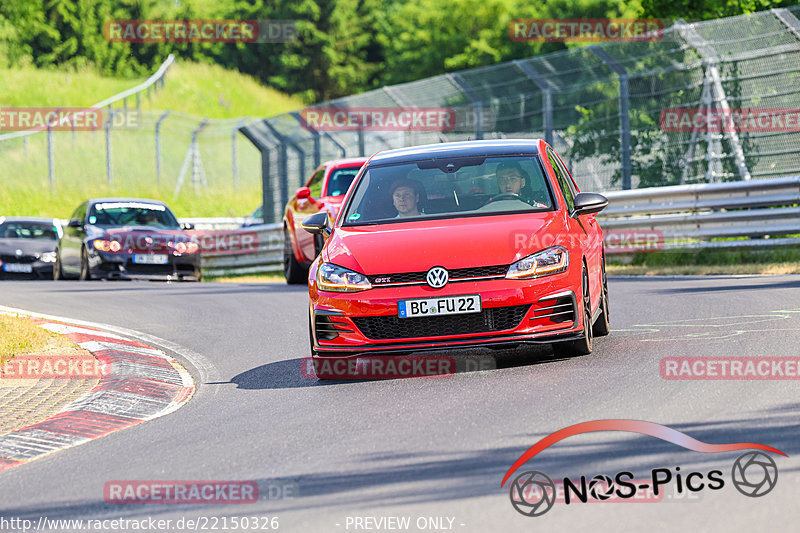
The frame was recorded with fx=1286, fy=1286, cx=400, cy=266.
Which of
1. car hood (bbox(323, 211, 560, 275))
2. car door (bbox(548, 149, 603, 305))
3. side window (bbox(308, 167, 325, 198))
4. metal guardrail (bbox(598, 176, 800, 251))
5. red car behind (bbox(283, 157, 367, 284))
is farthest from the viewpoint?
side window (bbox(308, 167, 325, 198))

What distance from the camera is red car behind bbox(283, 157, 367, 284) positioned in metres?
17.7

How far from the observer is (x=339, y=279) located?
875 cm

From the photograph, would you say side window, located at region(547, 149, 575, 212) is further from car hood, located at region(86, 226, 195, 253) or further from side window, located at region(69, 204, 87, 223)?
side window, located at region(69, 204, 87, 223)

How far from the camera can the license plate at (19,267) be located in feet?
82.9

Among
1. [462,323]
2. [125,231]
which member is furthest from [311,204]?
[462,323]

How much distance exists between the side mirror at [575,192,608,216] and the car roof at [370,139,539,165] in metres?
0.73

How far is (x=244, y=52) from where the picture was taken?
86.5 meters

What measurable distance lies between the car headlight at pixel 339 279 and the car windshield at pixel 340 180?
8773 mm

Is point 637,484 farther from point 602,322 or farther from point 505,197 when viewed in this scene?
point 602,322

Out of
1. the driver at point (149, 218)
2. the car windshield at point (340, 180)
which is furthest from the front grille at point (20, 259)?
the car windshield at point (340, 180)

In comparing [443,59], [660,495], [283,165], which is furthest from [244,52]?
[660,495]

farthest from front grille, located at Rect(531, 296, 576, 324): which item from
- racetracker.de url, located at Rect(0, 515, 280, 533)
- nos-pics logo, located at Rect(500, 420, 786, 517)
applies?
racetracker.de url, located at Rect(0, 515, 280, 533)

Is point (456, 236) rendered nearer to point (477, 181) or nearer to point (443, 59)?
point (477, 181)

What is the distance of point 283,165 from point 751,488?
23757 mm
